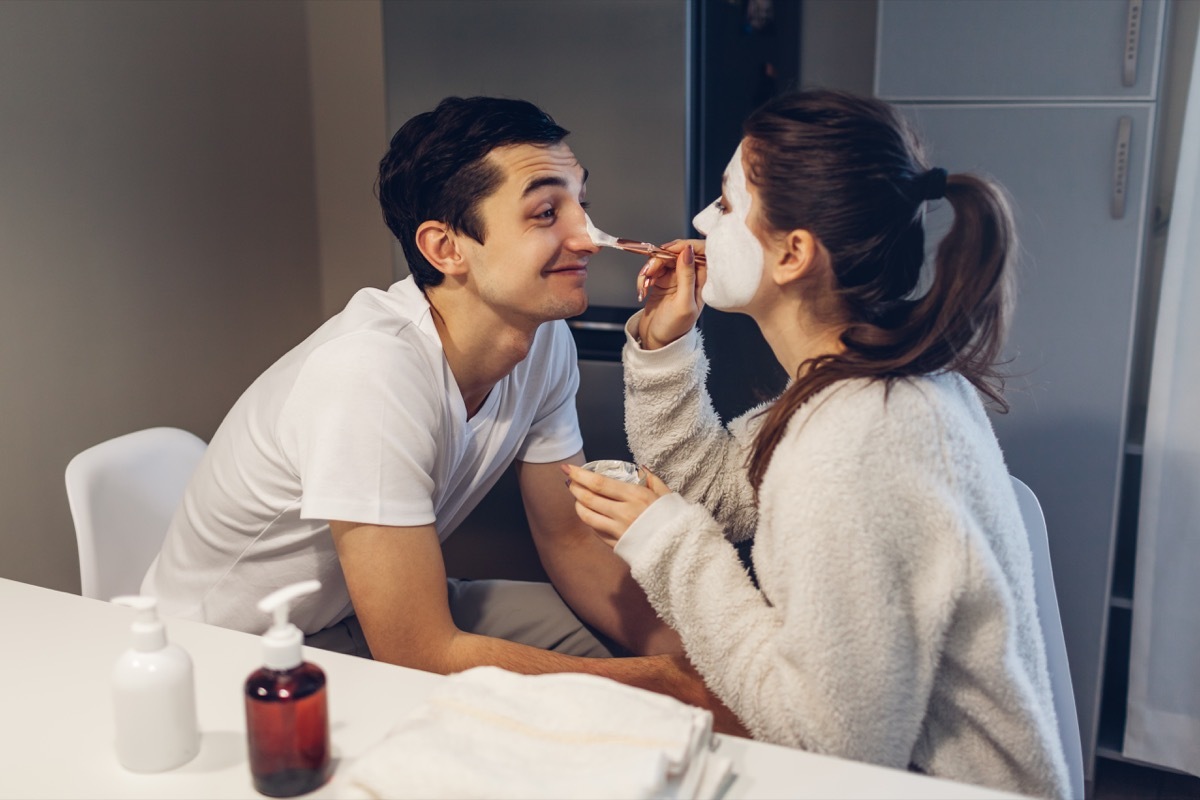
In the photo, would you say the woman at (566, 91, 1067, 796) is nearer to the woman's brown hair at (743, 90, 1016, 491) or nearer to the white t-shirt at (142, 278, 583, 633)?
the woman's brown hair at (743, 90, 1016, 491)

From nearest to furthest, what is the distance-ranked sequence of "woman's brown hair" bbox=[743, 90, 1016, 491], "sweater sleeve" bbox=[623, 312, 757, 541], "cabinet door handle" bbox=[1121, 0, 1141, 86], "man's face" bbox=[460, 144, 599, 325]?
"woman's brown hair" bbox=[743, 90, 1016, 491] < "sweater sleeve" bbox=[623, 312, 757, 541] < "man's face" bbox=[460, 144, 599, 325] < "cabinet door handle" bbox=[1121, 0, 1141, 86]

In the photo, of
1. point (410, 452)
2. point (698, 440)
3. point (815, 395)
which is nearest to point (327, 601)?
point (410, 452)

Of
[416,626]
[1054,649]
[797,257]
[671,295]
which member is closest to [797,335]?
[797,257]

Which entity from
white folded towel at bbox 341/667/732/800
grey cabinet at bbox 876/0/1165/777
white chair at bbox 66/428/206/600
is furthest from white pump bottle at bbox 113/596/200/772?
grey cabinet at bbox 876/0/1165/777

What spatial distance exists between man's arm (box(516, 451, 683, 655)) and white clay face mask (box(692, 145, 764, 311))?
0.59m

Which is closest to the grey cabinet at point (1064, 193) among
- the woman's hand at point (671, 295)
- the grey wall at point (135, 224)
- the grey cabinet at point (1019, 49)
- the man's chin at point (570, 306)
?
the grey cabinet at point (1019, 49)

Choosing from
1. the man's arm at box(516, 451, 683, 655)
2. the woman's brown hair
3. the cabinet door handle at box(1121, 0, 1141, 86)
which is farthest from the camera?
the cabinet door handle at box(1121, 0, 1141, 86)

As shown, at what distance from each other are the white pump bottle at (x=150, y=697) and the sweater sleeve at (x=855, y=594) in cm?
49

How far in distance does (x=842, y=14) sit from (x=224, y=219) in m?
1.58

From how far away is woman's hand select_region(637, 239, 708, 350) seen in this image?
1476 mm

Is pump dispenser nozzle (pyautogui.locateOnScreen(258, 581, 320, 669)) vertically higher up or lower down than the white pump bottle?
higher up

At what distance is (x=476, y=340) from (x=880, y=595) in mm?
790

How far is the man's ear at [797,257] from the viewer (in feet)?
3.82

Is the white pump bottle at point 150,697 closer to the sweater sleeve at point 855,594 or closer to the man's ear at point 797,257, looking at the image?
the sweater sleeve at point 855,594
